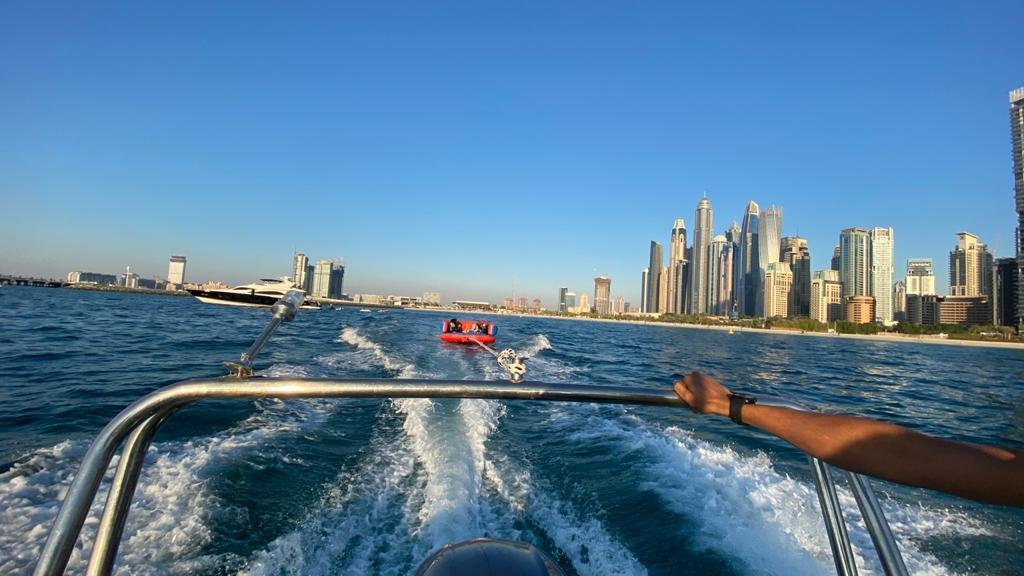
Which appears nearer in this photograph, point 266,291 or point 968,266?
point 266,291

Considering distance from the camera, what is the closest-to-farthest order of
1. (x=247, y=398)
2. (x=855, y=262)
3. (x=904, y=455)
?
(x=904, y=455)
(x=247, y=398)
(x=855, y=262)

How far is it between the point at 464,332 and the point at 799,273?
6715 inches

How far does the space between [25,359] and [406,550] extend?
14.2 meters

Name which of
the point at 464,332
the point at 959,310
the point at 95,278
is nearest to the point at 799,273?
the point at 959,310

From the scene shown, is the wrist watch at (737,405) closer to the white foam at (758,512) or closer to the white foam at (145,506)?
the white foam at (758,512)

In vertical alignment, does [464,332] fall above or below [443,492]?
above

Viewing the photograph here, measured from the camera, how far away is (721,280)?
612 feet

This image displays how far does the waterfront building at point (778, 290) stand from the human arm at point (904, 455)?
172803 mm

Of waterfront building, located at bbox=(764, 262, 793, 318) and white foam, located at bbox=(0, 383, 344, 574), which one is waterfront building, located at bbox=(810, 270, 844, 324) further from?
white foam, located at bbox=(0, 383, 344, 574)

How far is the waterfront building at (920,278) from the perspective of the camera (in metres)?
177

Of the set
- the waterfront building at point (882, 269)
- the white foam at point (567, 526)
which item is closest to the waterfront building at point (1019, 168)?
the waterfront building at point (882, 269)

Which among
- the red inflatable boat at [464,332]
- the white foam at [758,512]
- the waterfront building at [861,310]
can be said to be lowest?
the white foam at [758,512]

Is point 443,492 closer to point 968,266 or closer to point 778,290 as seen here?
point 778,290

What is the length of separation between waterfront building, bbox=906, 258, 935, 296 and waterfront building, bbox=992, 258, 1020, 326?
69.3 meters
